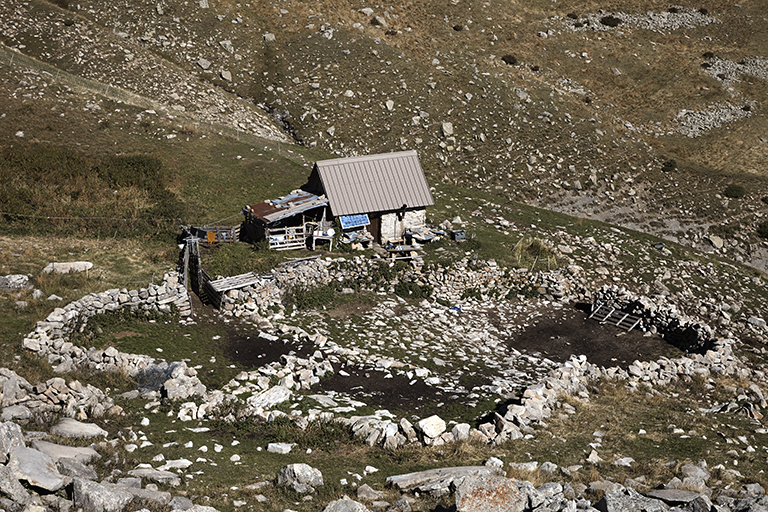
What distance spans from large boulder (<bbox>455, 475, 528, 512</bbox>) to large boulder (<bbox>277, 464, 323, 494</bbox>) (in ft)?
13.8

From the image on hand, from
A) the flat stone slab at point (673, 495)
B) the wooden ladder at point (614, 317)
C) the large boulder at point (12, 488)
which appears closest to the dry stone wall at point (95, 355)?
the large boulder at point (12, 488)

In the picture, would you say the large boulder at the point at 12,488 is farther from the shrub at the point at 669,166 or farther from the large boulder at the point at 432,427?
the shrub at the point at 669,166

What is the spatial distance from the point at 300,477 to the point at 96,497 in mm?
4924

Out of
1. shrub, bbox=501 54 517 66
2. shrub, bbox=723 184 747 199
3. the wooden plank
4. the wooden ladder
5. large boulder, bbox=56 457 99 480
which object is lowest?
the wooden ladder

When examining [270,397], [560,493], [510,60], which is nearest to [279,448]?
[270,397]

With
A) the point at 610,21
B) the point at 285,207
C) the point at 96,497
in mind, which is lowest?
the point at 285,207

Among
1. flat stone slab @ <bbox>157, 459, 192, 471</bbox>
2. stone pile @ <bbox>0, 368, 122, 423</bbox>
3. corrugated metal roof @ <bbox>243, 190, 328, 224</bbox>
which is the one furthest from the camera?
corrugated metal roof @ <bbox>243, 190, 328, 224</bbox>

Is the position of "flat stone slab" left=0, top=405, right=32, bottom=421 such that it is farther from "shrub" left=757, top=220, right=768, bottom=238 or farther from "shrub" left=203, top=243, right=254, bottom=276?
"shrub" left=757, top=220, right=768, bottom=238

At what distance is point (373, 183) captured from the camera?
38219mm

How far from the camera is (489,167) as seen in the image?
5334 centimetres

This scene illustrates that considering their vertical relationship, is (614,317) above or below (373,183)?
below

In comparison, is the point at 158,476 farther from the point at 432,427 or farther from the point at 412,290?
the point at 412,290

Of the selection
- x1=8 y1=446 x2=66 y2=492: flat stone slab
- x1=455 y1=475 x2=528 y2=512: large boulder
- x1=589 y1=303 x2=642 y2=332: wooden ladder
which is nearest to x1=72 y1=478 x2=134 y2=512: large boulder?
x1=8 y1=446 x2=66 y2=492: flat stone slab

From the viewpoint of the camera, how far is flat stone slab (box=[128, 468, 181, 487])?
53.2 feet
